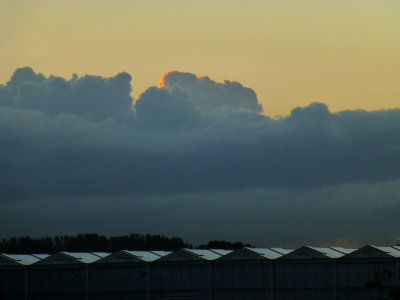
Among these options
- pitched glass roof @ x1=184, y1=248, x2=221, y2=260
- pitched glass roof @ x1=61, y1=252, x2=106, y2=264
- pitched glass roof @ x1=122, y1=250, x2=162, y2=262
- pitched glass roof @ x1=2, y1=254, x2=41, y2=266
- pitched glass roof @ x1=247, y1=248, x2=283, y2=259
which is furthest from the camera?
pitched glass roof @ x1=2, y1=254, x2=41, y2=266

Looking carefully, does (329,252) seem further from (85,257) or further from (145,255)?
(85,257)

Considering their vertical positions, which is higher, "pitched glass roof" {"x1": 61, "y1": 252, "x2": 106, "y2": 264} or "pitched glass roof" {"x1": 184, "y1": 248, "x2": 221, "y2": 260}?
"pitched glass roof" {"x1": 184, "y1": 248, "x2": 221, "y2": 260}

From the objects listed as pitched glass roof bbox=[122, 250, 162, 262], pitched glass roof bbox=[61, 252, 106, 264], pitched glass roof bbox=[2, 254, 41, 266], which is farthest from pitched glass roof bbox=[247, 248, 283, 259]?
pitched glass roof bbox=[2, 254, 41, 266]

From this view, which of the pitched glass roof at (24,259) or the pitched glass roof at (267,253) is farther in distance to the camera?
the pitched glass roof at (24,259)

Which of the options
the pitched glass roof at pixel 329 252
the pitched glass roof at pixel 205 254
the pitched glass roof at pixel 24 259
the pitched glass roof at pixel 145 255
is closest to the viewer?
the pitched glass roof at pixel 329 252

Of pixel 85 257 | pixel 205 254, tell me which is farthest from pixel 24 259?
pixel 205 254

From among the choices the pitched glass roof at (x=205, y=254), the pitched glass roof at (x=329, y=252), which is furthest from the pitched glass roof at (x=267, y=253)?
the pitched glass roof at (x=205, y=254)

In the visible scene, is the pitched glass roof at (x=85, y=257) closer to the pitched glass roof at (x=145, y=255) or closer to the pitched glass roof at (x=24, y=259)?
the pitched glass roof at (x=145, y=255)

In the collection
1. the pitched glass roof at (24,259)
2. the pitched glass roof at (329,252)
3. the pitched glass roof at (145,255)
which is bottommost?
the pitched glass roof at (24,259)

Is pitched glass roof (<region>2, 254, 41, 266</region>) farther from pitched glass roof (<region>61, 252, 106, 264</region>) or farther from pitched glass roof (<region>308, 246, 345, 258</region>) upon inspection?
pitched glass roof (<region>308, 246, 345, 258</region>)

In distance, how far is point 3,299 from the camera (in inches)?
4843

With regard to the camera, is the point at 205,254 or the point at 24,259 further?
the point at 24,259

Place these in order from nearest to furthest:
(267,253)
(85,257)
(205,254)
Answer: (267,253)
(205,254)
(85,257)

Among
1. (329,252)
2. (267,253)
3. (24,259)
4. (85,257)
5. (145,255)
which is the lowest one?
(24,259)
